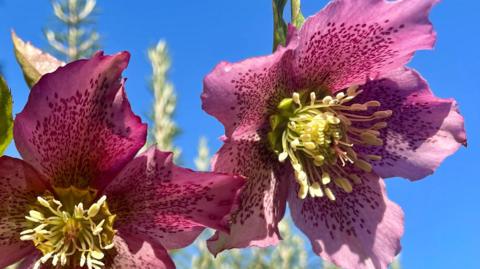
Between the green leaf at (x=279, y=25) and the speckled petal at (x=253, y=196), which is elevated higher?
the green leaf at (x=279, y=25)

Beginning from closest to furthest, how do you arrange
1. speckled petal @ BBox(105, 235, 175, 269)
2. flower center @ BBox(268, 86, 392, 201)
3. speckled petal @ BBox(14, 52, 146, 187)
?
speckled petal @ BBox(14, 52, 146, 187), speckled petal @ BBox(105, 235, 175, 269), flower center @ BBox(268, 86, 392, 201)

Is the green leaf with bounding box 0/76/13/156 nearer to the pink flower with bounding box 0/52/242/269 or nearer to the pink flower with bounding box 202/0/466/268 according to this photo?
the pink flower with bounding box 0/52/242/269

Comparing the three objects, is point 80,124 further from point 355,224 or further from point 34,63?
point 355,224

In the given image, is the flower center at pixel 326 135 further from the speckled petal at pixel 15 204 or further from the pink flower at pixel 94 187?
the speckled petal at pixel 15 204

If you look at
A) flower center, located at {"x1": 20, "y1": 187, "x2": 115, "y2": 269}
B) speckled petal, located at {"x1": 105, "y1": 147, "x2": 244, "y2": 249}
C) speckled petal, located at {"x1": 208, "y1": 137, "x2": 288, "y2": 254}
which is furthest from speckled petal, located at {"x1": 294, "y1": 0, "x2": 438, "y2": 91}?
flower center, located at {"x1": 20, "y1": 187, "x2": 115, "y2": 269}

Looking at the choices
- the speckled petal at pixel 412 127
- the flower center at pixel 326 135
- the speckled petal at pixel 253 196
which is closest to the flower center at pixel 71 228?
the speckled petal at pixel 253 196

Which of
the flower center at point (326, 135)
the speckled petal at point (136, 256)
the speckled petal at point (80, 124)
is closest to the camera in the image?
the speckled petal at point (80, 124)

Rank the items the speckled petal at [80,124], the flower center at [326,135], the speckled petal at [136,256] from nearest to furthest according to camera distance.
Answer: the speckled petal at [80,124], the speckled petal at [136,256], the flower center at [326,135]
